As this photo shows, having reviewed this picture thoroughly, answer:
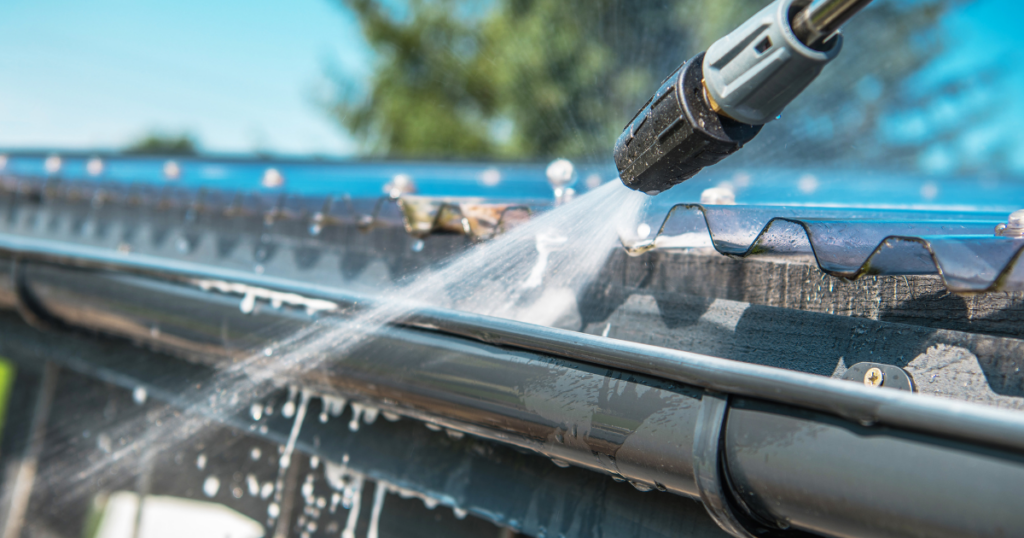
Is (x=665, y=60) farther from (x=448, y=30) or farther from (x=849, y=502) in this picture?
(x=849, y=502)

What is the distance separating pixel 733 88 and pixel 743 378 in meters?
0.43

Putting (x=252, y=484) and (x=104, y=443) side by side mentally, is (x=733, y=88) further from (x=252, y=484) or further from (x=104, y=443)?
(x=104, y=443)

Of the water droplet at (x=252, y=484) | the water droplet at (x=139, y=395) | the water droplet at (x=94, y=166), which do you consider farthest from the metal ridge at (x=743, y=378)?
the water droplet at (x=94, y=166)

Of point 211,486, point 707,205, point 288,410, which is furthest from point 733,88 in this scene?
point 211,486

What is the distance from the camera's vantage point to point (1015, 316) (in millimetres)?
970

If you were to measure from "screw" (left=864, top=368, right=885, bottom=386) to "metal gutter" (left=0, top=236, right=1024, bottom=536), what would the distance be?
22cm

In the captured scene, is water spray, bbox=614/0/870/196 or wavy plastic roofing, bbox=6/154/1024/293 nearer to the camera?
water spray, bbox=614/0/870/196

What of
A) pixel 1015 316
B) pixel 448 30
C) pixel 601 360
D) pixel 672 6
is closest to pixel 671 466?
pixel 601 360

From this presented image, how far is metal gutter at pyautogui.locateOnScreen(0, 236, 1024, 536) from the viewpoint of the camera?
0.77m

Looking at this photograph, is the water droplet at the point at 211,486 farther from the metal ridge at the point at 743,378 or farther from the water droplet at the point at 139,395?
the metal ridge at the point at 743,378

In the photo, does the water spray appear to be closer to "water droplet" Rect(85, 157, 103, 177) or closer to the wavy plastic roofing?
the wavy plastic roofing


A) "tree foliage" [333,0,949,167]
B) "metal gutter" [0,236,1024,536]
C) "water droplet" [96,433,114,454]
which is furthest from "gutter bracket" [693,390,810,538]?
"tree foliage" [333,0,949,167]

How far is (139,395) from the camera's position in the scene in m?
2.66

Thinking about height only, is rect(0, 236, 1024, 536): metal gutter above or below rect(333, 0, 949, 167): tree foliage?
below
